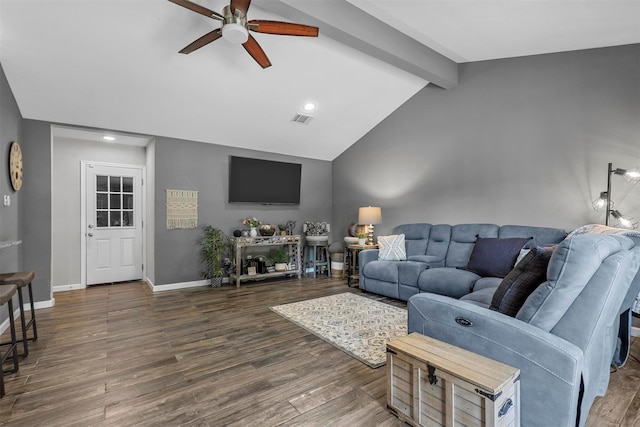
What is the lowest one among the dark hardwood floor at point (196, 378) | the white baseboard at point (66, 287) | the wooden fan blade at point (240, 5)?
the white baseboard at point (66, 287)

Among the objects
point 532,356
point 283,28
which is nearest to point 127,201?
point 283,28

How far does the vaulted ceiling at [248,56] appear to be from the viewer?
2.72 metres

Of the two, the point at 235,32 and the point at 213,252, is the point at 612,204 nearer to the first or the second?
the point at 235,32

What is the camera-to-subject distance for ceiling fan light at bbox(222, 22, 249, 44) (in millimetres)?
2386

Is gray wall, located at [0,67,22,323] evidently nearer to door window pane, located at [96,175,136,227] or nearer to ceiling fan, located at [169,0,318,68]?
door window pane, located at [96,175,136,227]

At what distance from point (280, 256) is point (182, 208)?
6.12 feet

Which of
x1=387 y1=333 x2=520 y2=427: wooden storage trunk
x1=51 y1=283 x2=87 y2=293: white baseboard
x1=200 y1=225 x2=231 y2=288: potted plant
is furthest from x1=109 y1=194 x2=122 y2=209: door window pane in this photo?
x1=387 y1=333 x2=520 y2=427: wooden storage trunk

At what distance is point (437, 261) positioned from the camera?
4117 millimetres

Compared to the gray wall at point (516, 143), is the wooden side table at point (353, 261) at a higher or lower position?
lower

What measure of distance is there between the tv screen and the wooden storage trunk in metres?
4.15

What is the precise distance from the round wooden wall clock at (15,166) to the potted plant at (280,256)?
3.52 metres

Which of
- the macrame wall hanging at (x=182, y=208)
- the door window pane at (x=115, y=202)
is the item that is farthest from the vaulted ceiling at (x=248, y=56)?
the door window pane at (x=115, y=202)

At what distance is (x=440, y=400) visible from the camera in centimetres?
147

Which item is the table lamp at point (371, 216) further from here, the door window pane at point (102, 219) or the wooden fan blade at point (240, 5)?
the door window pane at point (102, 219)
